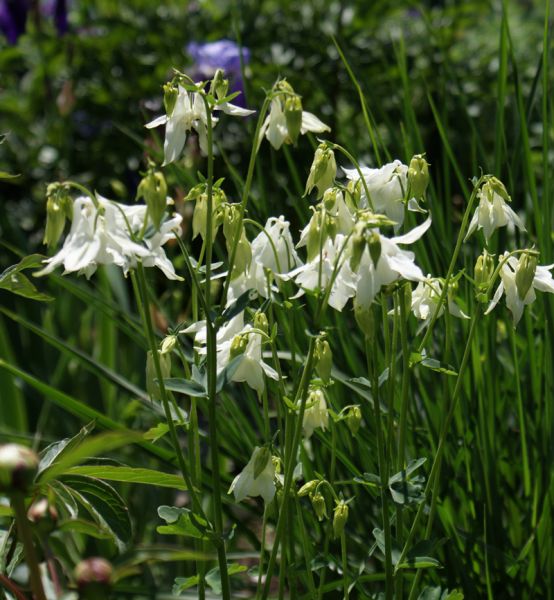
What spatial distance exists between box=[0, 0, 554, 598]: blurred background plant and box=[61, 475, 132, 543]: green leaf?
0.52 meters

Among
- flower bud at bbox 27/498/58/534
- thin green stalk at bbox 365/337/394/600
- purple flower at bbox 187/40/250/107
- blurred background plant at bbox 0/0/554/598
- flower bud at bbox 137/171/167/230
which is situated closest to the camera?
flower bud at bbox 27/498/58/534

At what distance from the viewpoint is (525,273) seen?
0.92 metres

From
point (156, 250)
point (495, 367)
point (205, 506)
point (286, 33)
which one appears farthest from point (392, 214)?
point (286, 33)

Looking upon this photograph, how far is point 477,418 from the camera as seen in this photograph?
1.40 metres

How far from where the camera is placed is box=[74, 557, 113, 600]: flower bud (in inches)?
22.8

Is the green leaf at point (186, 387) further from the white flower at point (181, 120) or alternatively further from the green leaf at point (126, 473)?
the white flower at point (181, 120)

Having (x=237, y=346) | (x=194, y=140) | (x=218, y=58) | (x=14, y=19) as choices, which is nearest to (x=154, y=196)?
(x=237, y=346)

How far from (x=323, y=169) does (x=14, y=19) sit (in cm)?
235

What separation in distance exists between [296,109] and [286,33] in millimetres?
2126


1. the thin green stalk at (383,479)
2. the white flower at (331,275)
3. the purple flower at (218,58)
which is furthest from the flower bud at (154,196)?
the purple flower at (218,58)

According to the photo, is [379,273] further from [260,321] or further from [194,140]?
[194,140]

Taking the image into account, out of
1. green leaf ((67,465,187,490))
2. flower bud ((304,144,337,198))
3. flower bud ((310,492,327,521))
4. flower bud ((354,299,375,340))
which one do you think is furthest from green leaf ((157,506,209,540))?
flower bud ((304,144,337,198))

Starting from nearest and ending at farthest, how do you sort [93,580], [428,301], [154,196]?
[93,580] → [154,196] → [428,301]

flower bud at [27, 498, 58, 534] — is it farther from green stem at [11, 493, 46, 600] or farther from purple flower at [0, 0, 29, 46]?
purple flower at [0, 0, 29, 46]
